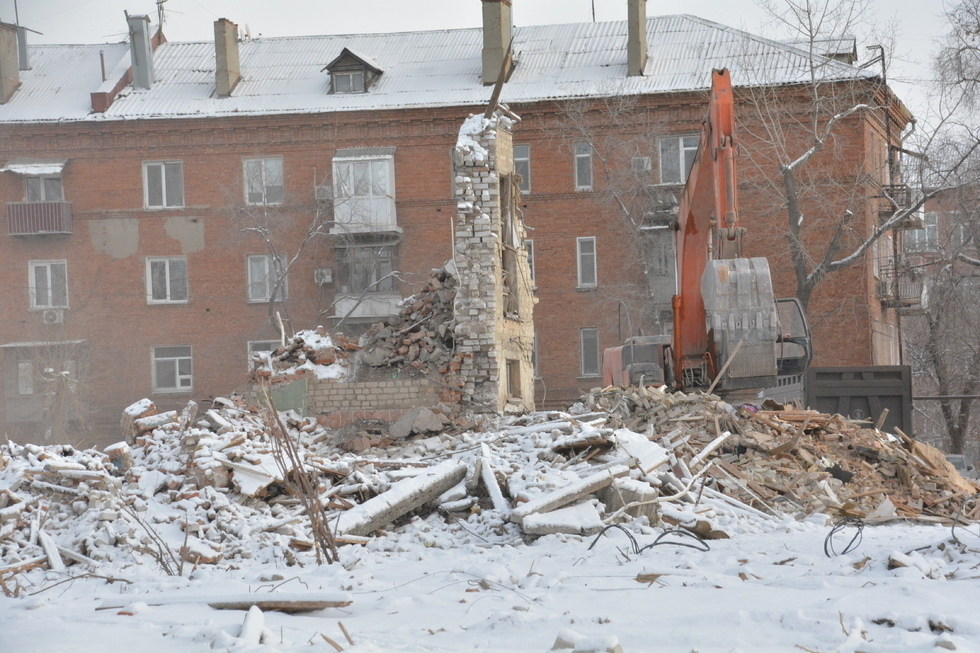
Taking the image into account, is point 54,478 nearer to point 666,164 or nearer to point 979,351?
point 666,164

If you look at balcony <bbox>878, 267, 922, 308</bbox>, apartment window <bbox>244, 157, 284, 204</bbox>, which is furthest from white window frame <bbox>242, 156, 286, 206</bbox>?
balcony <bbox>878, 267, 922, 308</bbox>

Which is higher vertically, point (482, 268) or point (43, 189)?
point (43, 189)

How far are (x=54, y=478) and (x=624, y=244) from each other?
19.0 m

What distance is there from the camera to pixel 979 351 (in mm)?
24141

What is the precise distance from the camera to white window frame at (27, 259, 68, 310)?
91.6ft

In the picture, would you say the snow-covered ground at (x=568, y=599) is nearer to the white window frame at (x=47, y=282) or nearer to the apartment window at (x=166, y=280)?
the apartment window at (x=166, y=280)

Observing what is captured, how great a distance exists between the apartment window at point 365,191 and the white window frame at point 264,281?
87.7 inches

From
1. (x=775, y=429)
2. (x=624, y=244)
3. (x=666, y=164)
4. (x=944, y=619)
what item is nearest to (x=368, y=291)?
(x=624, y=244)

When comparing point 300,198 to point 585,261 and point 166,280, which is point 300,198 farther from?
point 585,261

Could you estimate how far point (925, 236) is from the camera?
1358 inches

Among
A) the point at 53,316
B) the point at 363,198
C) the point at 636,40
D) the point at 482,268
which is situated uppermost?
the point at 636,40

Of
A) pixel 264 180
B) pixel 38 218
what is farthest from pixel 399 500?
pixel 38 218

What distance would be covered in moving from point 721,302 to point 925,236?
2720 centimetres

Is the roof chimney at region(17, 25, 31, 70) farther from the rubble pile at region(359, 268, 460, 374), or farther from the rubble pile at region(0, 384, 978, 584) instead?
the rubble pile at region(0, 384, 978, 584)
